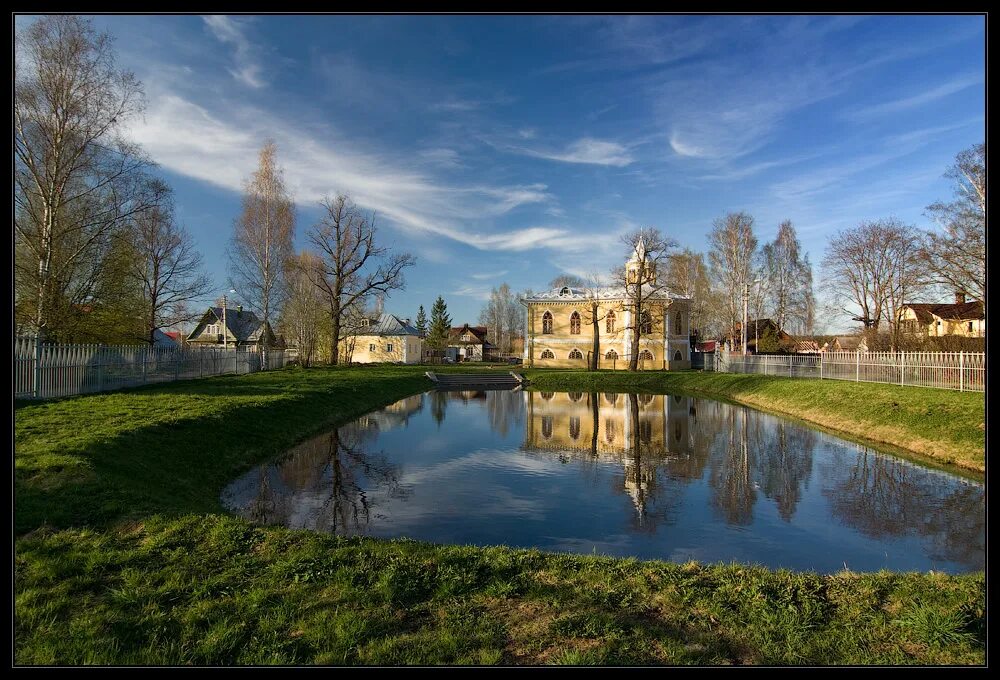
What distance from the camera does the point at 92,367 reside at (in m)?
16.2

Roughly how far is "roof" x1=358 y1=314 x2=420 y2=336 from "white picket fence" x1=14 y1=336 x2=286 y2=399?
1554 inches

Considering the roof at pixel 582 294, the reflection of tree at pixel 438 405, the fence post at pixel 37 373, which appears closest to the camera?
the fence post at pixel 37 373

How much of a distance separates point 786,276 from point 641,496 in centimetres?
4891

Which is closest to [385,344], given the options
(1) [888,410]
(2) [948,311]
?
(1) [888,410]

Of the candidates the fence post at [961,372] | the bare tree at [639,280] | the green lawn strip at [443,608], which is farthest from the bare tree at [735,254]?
the green lawn strip at [443,608]

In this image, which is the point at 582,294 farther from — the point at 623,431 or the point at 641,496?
the point at 641,496

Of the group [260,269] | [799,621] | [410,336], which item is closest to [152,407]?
[799,621]

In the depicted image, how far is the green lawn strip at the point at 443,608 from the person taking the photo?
380cm

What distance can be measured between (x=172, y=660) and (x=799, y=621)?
4982 millimetres

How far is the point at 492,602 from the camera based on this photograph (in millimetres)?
4641

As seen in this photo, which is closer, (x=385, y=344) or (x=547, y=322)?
(x=547, y=322)

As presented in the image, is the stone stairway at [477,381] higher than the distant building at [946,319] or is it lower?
lower

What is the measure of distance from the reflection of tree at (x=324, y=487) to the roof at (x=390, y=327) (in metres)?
52.0

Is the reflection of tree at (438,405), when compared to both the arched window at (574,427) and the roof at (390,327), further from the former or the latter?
the roof at (390,327)
